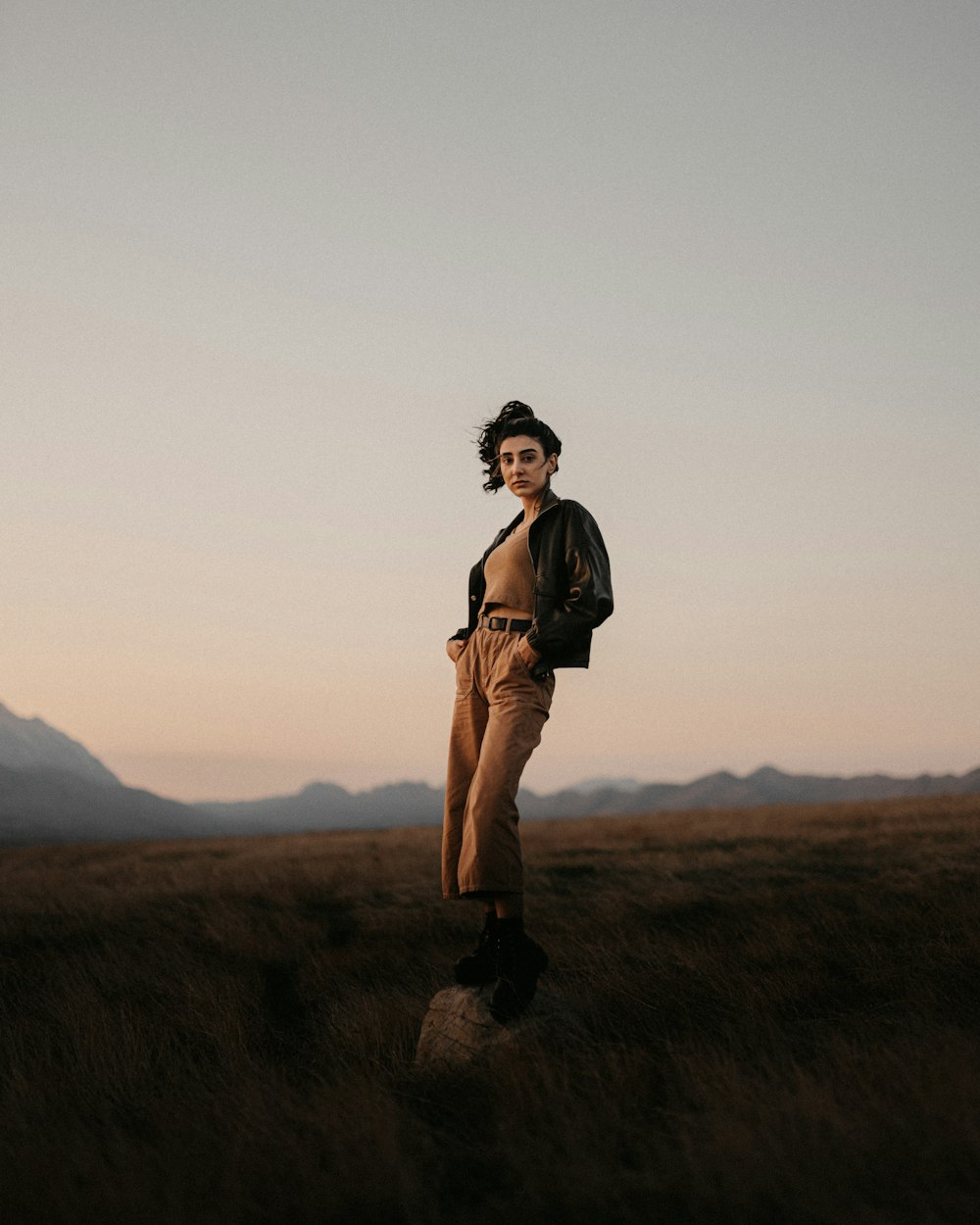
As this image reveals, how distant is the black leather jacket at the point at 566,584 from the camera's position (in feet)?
13.8

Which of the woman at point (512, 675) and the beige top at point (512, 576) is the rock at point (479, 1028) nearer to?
the woman at point (512, 675)

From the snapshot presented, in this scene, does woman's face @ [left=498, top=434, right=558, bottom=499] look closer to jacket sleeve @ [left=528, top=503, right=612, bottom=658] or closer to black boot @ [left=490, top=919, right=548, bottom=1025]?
jacket sleeve @ [left=528, top=503, right=612, bottom=658]

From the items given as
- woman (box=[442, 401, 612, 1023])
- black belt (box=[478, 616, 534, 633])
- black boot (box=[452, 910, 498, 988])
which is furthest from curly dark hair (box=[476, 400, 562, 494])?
black boot (box=[452, 910, 498, 988])

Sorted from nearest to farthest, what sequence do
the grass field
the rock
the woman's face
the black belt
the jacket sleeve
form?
1. the grass field
2. the rock
3. the jacket sleeve
4. the black belt
5. the woman's face

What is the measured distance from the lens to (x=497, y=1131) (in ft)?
10.2

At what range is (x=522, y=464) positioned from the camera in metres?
4.65

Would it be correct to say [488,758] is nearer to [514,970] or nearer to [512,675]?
[512,675]

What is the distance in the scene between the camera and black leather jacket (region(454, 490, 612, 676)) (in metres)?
4.21

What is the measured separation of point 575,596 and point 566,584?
0.42ft

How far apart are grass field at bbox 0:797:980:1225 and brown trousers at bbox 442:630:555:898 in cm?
81

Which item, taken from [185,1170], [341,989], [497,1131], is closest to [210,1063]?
[341,989]

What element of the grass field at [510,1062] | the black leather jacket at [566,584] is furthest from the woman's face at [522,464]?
the grass field at [510,1062]

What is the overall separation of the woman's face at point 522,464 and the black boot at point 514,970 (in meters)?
2.17

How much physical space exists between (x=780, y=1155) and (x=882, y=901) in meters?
4.92
